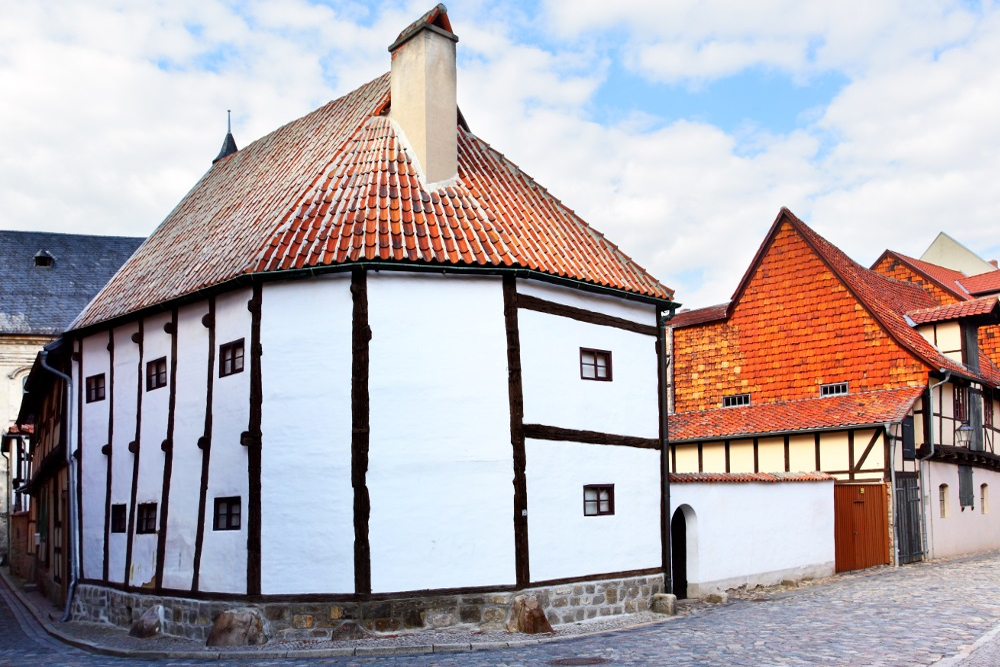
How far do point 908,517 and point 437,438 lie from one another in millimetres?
14555

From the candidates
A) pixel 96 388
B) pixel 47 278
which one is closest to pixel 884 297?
pixel 96 388

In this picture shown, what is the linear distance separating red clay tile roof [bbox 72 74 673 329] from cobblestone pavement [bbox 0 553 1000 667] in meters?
5.15

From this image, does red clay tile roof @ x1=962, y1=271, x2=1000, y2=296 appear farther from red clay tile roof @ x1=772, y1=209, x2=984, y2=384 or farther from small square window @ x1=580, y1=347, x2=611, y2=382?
small square window @ x1=580, y1=347, x2=611, y2=382

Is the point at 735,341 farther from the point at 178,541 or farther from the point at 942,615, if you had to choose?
the point at 178,541

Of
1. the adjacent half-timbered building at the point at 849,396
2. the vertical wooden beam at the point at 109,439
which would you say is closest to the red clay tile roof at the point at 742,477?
the adjacent half-timbered building at the point at 849,396

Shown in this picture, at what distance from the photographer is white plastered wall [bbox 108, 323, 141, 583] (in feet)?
56.4

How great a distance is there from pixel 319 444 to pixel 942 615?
872 cm

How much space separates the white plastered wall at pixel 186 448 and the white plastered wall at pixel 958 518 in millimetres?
17546

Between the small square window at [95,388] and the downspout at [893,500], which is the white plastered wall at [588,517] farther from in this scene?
the downspout at [893,500]

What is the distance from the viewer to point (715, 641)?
40.2 feet

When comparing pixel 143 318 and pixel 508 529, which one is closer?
pixel 508 529

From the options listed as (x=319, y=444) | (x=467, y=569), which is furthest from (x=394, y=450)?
(x=467, y=569)

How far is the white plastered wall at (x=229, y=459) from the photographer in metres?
14.2

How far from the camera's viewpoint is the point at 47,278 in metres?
43.4
